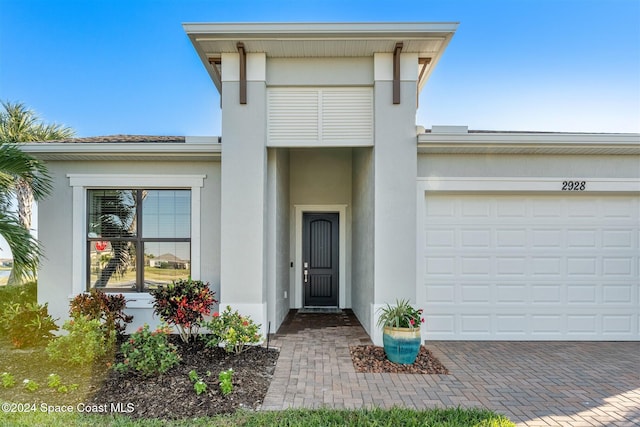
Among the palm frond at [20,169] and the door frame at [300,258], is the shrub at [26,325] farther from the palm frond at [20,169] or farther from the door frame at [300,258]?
the door frame at [300,258]

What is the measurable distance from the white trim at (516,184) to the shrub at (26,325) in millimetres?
6330

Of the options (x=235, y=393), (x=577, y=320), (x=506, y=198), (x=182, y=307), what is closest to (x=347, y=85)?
(x=506, y=198)

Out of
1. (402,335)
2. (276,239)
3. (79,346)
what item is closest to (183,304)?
(79,346)

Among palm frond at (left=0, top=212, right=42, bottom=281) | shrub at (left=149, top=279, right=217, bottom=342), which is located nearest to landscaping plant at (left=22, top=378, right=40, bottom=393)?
palm frond at (left=0, top=212, right=42, bottom=281)

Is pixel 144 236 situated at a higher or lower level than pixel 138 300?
higher

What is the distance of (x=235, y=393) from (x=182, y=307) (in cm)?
180

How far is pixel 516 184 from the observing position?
5953 mm

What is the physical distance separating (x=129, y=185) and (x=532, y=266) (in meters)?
7.05

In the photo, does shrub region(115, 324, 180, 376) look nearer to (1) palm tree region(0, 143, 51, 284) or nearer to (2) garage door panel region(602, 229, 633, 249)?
(1) palm tree region(0, 143, 51, 284)

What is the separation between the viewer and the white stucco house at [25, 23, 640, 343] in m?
5.62

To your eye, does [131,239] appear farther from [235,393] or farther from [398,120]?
[398,120]

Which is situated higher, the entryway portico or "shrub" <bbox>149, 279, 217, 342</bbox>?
the entryway portico

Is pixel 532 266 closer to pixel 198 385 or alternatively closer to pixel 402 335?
pixel 402 335

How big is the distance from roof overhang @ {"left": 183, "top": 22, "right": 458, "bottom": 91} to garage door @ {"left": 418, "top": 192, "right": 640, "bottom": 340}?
8.14ft
